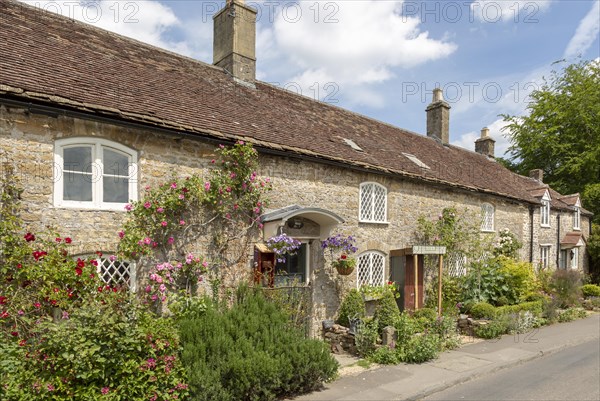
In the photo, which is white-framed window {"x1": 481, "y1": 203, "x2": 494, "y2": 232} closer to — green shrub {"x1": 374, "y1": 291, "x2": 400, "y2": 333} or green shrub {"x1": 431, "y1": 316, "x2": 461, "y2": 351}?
green shrub {"x1": 431, "y1": 316, "x2": 461, "y2": 351}

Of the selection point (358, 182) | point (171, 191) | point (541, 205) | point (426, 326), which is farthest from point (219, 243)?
point (541, 205)

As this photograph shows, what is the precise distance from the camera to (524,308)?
41.6 feet

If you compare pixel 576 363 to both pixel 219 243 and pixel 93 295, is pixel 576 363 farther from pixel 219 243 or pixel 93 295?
pixel 93 295

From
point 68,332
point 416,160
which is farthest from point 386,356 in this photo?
point 416,160

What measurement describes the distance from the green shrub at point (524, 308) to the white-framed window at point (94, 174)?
10436 millimetres

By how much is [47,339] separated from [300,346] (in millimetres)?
3559

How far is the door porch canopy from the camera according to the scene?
8.56 meters

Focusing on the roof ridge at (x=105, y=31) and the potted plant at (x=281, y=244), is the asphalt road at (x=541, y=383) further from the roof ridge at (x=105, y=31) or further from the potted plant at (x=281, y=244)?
the roof ridge at (x=105, y=31)

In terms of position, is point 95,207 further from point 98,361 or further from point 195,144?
point 98,361

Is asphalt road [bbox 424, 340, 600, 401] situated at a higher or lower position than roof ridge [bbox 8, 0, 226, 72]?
lower

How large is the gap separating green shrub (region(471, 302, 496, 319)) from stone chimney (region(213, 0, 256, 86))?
9.40 meters

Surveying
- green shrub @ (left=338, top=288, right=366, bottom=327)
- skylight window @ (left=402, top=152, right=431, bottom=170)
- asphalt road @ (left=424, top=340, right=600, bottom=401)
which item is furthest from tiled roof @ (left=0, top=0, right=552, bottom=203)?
asphalt road @ (left=424, top=340, right=600, bottom=401)

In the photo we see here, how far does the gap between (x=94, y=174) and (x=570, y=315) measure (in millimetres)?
15104

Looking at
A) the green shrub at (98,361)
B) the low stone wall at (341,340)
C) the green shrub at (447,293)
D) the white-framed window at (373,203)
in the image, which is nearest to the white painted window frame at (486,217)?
the green shrub at (447,293)
